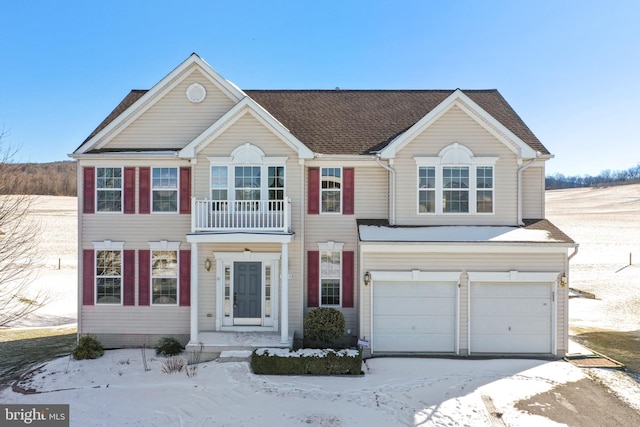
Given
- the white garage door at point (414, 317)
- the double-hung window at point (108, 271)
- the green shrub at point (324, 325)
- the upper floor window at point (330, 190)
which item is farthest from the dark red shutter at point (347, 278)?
the double-hung window at point (108, 271)

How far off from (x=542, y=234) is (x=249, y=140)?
10262mm

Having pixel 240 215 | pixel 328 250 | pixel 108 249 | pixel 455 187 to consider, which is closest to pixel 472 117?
pixel 455 187

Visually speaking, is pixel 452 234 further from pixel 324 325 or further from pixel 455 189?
pixel 324 325

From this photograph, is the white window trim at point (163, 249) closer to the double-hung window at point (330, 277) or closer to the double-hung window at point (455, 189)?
the double-hung window at point (330, 277)

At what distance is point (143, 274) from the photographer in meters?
13.6

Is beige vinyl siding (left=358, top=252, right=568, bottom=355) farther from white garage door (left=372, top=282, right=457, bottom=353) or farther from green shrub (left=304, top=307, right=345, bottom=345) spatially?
green shrub (left=304, top=307, right=345, bottom=345)

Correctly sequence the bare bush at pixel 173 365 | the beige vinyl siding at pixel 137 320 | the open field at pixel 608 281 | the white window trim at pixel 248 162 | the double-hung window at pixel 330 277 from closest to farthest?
the bare bush at pixel 173 365
the white window trim at pixel 248 162
the beige vinyl siding at pixel 137 320
the double-hung window at pixel 330 277
the open field at pixel 608 281

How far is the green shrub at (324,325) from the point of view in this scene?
12.6m

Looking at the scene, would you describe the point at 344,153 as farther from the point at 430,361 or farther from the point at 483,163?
the point at 430,361

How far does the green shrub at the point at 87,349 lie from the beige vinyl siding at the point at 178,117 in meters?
6.79

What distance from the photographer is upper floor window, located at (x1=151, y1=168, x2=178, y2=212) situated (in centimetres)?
1366

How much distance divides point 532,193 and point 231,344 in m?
11.7

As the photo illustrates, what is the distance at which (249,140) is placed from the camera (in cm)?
1338

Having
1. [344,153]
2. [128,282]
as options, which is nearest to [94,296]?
[128,282]
